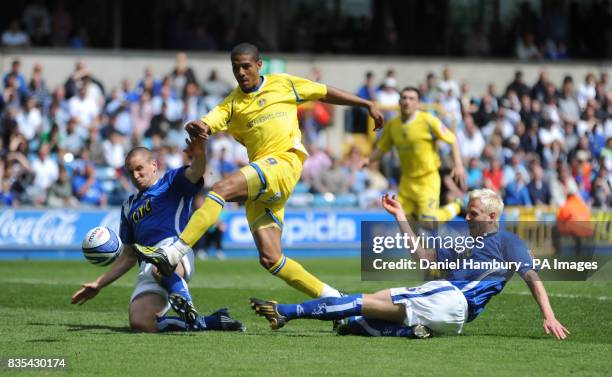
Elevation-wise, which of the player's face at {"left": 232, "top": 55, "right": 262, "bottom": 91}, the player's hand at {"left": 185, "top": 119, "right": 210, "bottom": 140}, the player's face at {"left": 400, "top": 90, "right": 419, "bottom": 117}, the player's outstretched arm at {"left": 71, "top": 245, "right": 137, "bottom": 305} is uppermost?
the player's face at {"left": 232, "top": 55, "right": 262, "bottom": 91}

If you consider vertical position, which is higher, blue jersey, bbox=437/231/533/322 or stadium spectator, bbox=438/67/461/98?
stadium spectator, bbox=438/67/461/98

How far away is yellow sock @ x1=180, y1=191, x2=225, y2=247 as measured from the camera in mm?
9148

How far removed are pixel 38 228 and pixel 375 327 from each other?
13490 mm

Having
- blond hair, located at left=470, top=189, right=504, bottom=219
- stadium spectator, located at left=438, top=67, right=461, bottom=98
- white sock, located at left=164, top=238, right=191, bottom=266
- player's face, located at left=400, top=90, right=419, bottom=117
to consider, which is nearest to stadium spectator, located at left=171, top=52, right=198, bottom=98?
stadium spectator, located at left=438, top=67, right=461, bottom=98

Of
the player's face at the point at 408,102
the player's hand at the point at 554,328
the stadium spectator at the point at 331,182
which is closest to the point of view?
the player's hand at the point at 554,328

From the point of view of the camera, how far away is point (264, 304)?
895 centimetres

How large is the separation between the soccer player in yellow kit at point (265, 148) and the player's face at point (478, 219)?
4.22ft

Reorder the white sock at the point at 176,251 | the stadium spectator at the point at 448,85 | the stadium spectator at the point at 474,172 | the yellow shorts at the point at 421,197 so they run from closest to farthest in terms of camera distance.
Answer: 1. the white sock at the point at 176,251
2. the yellow shorts at the point at 421,197
3. the stadium spectator at the point at 474,172
4. the stadium spectator at the point at 448,85

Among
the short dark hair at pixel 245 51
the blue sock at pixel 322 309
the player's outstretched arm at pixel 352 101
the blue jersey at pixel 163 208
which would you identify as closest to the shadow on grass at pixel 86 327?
the blue jersey at pixel 163 208

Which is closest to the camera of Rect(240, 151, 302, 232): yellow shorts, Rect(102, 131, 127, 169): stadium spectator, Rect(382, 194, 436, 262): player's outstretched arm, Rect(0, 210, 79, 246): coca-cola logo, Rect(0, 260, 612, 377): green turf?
Rect(0, 260, 612, 377): green turf

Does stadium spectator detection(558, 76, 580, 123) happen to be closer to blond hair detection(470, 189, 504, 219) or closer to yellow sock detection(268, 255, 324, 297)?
yellow sock detection(268, 255, 324, 297)

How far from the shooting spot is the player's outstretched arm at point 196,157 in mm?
9461

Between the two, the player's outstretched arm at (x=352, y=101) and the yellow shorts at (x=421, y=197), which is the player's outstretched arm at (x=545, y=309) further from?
the yellow shorts at (x=421, y=197)

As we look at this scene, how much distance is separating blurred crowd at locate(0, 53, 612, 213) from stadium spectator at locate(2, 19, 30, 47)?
780 mm
